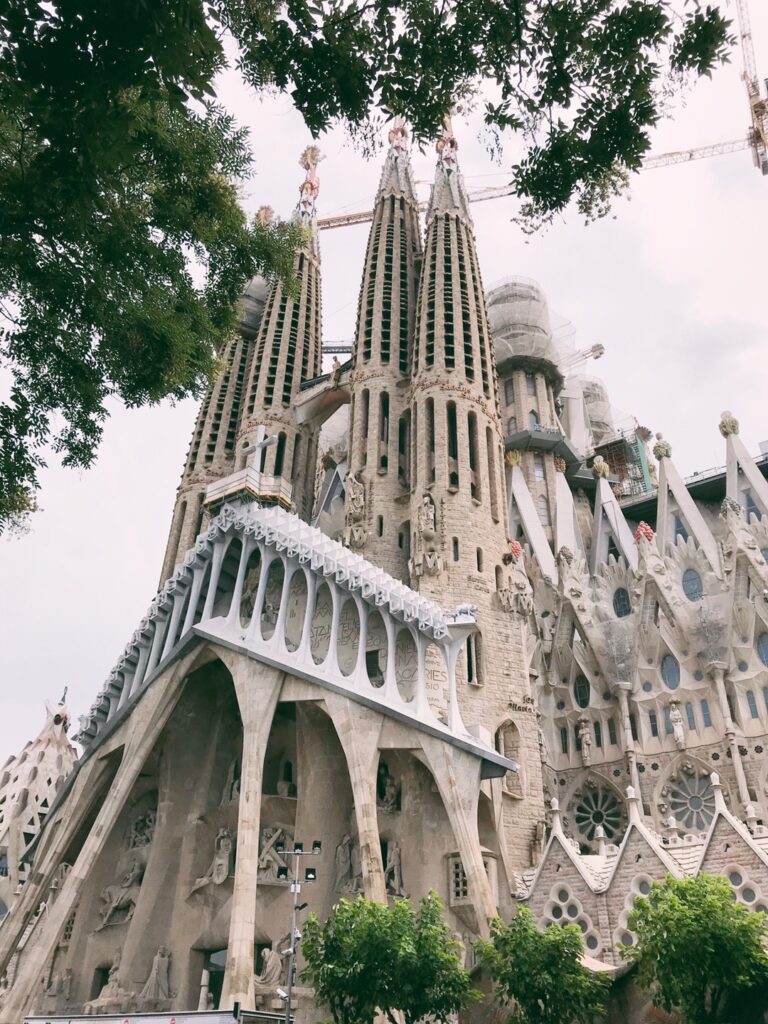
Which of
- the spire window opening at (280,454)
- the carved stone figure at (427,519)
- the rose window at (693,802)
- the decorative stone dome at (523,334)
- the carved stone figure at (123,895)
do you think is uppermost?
the decorative stone dome at (523,334)

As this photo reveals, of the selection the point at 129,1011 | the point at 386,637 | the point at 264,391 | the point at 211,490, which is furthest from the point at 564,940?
the point at 264,391

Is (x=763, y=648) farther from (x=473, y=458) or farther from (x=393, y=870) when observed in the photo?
(x=393, y=870)

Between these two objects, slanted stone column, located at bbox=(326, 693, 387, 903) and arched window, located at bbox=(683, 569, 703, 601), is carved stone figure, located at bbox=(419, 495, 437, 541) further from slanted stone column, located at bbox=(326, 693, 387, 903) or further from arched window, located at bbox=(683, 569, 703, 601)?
arched window, located at bbox=(683, 569, 703, 601)

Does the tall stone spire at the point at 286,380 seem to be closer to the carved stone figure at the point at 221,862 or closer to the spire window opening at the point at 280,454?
the spire window opening at the point at 280,454

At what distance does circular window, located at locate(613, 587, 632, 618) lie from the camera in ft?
113

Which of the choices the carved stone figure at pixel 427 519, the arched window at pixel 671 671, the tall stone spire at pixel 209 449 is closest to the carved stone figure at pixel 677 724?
the arched window at pixel 671 671

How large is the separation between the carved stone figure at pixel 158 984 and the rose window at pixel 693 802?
51.8 feet

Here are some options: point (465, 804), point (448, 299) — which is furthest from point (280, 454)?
point (465, 804)

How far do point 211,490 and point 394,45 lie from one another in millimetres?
21648

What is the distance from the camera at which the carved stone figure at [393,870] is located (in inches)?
850

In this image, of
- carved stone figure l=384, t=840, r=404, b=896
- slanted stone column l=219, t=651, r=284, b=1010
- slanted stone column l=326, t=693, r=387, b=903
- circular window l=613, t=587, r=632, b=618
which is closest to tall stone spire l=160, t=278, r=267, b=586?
slanted stone column l=219, t=651, r=284, b=1010

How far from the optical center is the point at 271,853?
2347 centimetres

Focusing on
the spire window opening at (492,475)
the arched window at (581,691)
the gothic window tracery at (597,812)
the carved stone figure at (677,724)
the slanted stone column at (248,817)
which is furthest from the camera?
the arched window at (581,691)

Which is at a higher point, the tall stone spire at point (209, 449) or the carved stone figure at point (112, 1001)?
the tall stone spire at point (209, 449)
